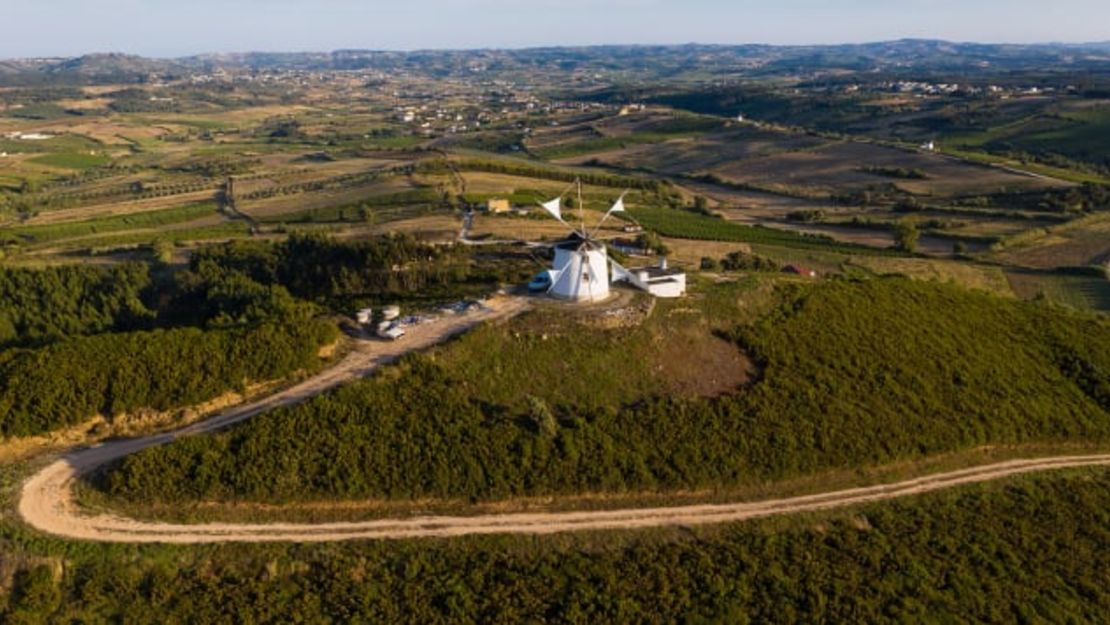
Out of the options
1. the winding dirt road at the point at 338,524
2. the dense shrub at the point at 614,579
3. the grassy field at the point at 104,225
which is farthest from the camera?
the grassy field at the point at 104,225

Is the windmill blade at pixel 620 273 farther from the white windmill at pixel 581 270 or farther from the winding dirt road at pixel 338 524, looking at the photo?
the winding dirt road at pixel 338 524

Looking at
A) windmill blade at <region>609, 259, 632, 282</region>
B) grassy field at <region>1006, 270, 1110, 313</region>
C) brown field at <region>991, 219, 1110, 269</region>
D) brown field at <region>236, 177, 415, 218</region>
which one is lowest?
grassy field at <region>1006, 270, 1110, 313</region>

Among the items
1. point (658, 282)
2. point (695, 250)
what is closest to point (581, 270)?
point (658, 282)

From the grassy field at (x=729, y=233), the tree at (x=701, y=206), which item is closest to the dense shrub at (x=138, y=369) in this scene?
the grassy field at (x=729, y=233)

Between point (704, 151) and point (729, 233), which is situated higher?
point (704, 151)

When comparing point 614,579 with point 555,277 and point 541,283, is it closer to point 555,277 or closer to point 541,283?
point 555,277

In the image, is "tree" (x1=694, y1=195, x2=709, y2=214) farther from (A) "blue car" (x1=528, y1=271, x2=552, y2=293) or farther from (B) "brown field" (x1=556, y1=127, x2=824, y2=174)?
(A) "blue car" (x1=528, y1=271, x2=552, y2=293)

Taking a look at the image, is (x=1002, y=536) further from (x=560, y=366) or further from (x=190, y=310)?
(x=190, y=310)

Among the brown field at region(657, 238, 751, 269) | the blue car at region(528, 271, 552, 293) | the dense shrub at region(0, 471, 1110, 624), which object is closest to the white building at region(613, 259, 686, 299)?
the blue car at region(528, 271, 552, 293)

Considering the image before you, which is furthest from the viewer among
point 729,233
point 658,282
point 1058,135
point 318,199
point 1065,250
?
point 1058,135
